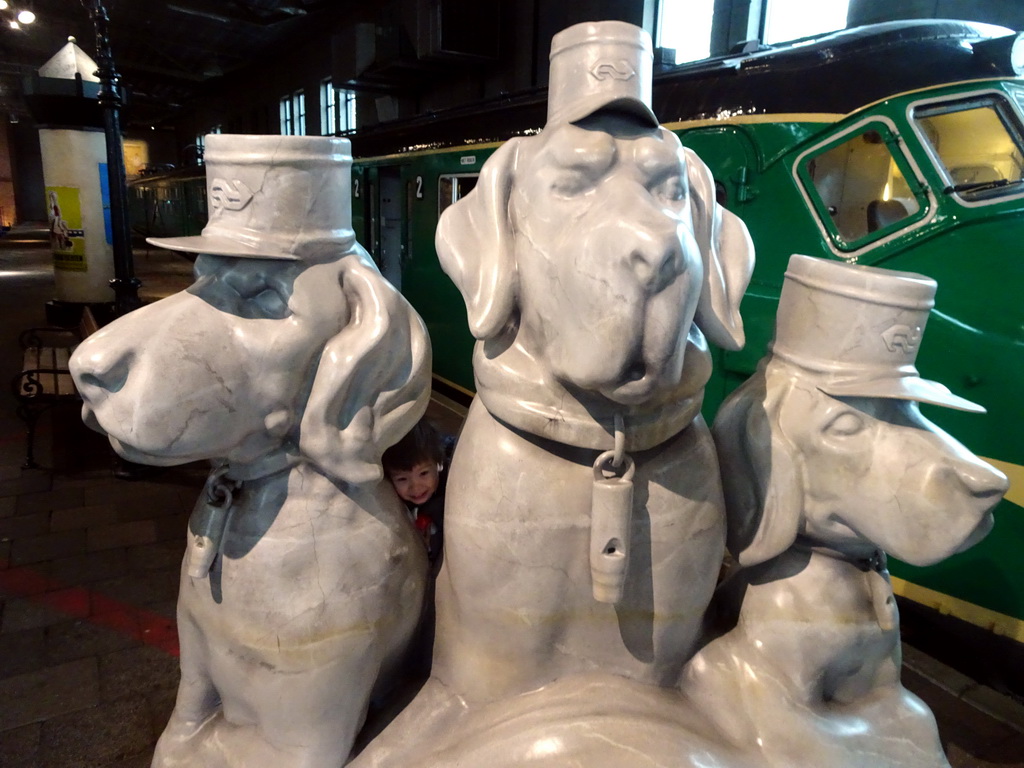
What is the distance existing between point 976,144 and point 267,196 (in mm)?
2929

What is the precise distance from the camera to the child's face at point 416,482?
1306mm

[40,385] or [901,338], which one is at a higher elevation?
[901,338]

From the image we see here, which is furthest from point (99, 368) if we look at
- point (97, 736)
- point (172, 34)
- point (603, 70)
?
point (172, 34)

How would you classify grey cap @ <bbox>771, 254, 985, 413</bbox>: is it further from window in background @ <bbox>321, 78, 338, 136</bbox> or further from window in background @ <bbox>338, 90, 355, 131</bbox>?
window in background @ <bbox>321, 78, 338, 136</bbox>

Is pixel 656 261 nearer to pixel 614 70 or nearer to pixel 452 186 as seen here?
pixel 614 70

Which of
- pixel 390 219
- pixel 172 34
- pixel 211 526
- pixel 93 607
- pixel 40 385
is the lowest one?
pixel 93 607

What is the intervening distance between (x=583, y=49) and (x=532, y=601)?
805mm

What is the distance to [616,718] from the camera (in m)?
1.14

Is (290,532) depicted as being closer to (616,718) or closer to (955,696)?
(616,718)

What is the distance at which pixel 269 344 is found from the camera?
1.08 meters

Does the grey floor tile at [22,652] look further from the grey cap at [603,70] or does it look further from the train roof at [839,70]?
the train roof at [839,70]

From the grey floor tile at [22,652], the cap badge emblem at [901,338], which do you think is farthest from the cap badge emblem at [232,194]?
the grey floor tile at [22,652]

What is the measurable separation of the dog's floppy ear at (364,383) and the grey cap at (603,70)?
368 mm

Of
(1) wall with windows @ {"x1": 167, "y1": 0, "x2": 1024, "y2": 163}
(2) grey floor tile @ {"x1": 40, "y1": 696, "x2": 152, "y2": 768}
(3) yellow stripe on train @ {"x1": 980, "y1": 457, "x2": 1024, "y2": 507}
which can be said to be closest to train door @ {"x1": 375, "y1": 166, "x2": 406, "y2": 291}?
(1) wall with windows @ {"x1": 167, "y1": 0, "x2": 1024, "y2": 163}
